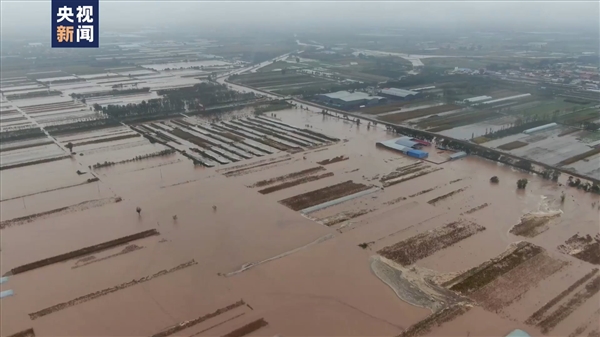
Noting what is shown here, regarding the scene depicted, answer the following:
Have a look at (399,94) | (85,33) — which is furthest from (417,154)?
(85,33)

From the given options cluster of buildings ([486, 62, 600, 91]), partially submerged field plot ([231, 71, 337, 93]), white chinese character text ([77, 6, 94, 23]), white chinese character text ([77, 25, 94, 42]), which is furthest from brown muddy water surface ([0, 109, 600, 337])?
cluster of buildings ([486, 62, 600, 91])

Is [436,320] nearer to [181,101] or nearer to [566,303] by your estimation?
[566,303]

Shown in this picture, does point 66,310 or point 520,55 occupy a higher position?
point 520,55

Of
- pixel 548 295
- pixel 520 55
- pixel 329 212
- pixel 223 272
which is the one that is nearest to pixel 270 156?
pixel 329 212

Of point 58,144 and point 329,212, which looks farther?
point 58,144

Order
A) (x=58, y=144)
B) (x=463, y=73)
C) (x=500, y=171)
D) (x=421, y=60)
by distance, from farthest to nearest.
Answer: (x=421, y=60) < (x=463, y=73) < (x=58, y=144) < (x=500, y=171)

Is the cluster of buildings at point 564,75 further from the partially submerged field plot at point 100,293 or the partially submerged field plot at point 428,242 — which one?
the partially submerged field plot at point 100,293

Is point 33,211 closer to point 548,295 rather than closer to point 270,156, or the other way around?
point 270,156
